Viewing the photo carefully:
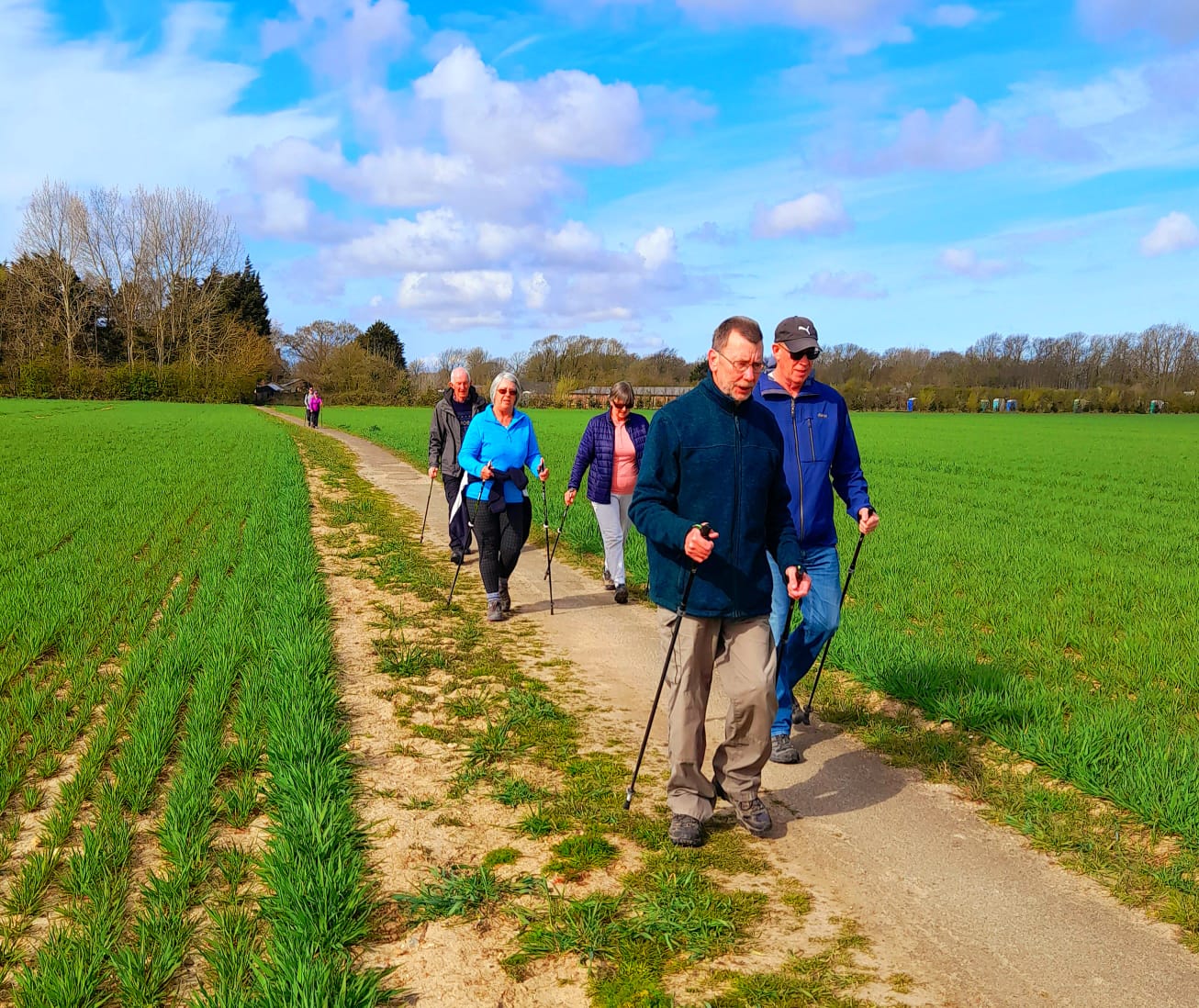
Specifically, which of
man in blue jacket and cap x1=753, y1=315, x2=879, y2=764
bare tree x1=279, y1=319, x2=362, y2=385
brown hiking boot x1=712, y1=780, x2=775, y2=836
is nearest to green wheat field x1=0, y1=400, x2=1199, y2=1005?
man in blue jacket and cap x1=753, y1=315, x2=879, y2=764

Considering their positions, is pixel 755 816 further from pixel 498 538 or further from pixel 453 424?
pixel 453 424

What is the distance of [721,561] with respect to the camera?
418 centimetres

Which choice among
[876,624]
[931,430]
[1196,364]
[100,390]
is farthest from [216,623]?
[1196,364]

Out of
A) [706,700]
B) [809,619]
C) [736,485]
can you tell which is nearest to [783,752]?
[809,619]

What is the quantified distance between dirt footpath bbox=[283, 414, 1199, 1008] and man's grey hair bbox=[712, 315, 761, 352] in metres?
2.33

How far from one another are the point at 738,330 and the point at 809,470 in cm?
138

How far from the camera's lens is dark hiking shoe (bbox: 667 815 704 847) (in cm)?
416

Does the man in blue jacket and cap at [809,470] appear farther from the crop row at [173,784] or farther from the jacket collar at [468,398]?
the jacket collar at [468,398]

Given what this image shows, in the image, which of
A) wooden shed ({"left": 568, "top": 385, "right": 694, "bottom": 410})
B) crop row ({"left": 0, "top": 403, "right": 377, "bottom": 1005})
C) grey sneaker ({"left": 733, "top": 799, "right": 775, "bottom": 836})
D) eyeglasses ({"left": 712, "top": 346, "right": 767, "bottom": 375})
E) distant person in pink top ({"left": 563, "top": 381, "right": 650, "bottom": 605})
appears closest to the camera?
crop row ({"left": 0, "top": 403, "right": 377, "bottom": 1005})

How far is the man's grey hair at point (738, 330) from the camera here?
4059 mm

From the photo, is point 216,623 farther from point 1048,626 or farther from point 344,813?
point 1048,626

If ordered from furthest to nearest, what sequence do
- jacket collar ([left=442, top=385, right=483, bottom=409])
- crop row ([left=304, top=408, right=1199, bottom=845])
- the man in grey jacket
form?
jacket collar ([left=442, top=385, right=483, bottom=409]) → the man in grey jacket → crop row ([left=304, top=408, right=1199, bottom=845])

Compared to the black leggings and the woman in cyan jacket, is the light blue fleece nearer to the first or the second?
the woman in cyan jacket

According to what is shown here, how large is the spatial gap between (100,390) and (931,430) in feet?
211
